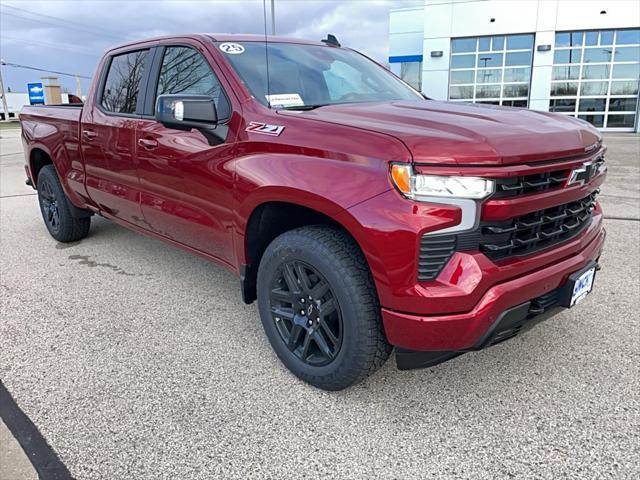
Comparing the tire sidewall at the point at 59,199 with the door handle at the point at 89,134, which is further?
the tire sidewall at the point at 59,199

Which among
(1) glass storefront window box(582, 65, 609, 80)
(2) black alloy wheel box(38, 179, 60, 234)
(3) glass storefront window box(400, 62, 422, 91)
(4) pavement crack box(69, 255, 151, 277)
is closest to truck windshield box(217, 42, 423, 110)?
(4) pavement crack box(69, 255, 151, 277)

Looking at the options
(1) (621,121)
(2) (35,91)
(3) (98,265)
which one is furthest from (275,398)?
(2) (35,91)

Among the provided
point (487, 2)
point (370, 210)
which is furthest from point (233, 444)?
point (487, 2)

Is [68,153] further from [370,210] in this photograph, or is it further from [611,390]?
[611,390]

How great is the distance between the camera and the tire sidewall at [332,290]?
228 centimetres

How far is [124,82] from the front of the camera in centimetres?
400

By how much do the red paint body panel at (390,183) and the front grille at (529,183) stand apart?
30 mm

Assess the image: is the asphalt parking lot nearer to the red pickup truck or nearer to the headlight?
the red pickup truck

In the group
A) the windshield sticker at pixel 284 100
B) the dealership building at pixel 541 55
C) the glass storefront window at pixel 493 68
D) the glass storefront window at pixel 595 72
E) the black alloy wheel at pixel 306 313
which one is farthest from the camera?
the glass storefront window at pixel 493 68

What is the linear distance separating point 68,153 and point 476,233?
3924 millimetres

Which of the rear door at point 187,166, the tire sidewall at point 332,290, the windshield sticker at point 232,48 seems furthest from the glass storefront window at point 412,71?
the tire sidewall at point 332,290

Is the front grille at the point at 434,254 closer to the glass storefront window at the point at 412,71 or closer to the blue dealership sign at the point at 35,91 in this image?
the glass storefront window at the point at 412,71

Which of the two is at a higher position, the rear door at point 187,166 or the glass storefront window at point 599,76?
the glass storefront window at point 599,76

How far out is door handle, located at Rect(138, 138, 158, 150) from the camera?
336 cm
